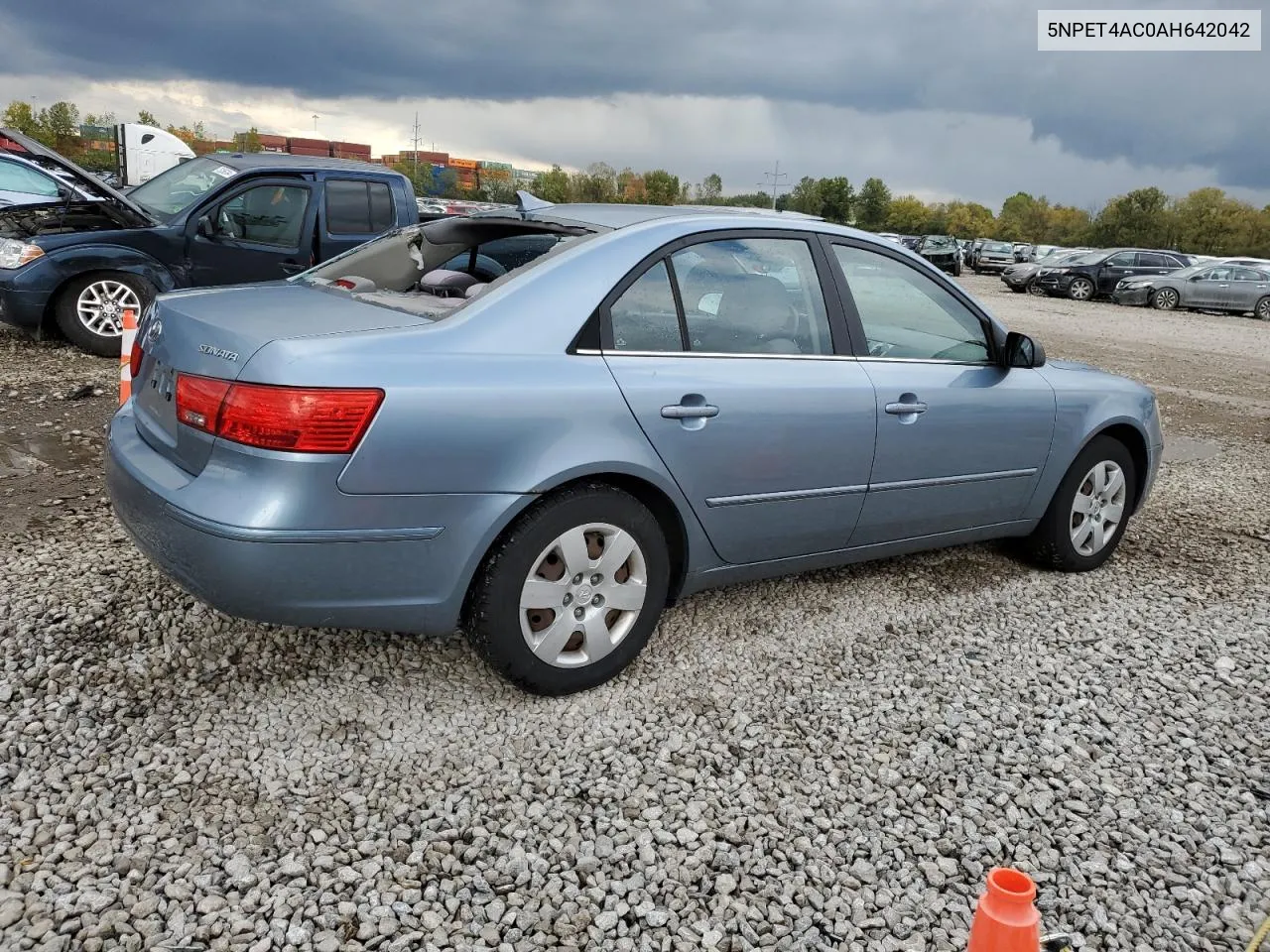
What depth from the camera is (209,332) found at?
284 cm

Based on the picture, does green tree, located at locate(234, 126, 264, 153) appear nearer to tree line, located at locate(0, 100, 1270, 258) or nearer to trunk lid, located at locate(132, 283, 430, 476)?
tree line, located at locate(0, 100, 1270, 258)

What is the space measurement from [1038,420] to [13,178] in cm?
939

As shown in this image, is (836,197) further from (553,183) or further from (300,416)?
(300,416)

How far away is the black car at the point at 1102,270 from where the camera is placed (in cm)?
2611

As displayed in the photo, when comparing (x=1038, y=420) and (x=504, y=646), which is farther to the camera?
(x=1038, y=420)

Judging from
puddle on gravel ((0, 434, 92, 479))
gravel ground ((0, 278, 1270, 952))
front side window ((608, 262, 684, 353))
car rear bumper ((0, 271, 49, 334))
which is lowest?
puddle on gravel ((0, 434, 92, 479))

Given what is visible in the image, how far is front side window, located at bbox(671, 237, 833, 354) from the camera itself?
3.29 m

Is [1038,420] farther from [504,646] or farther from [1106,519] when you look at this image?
[504,646]

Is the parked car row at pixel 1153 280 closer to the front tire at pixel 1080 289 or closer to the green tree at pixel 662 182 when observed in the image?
the front tire at pixel 1080 289

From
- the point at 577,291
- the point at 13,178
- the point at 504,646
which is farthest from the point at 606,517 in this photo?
the point at 13,178

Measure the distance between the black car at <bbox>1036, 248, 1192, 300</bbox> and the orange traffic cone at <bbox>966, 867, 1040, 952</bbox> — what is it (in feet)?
91.2

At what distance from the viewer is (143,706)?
9.70ft

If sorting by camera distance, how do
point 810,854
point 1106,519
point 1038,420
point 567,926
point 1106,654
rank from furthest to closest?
point 1106,519 < point 1038,420 < point 1106,654 < point 810,854 < point 567,926

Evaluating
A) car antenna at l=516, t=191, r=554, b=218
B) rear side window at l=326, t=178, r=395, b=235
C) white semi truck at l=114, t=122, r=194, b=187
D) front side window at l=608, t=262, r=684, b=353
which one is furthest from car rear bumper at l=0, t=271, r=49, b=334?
white semi truck at l=114, t=122, r=194, b=187
